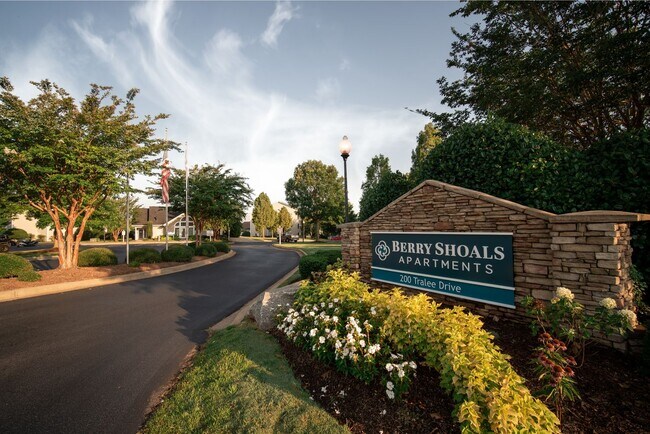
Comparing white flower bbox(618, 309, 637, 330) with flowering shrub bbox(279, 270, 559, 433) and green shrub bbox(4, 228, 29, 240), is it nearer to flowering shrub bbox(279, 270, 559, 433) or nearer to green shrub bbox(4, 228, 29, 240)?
flowering shrub bbox(279, 270, 559, 433)

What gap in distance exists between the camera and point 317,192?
139ft

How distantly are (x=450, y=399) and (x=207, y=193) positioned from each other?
21.1 metres

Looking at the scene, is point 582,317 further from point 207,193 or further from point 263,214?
point 263,214

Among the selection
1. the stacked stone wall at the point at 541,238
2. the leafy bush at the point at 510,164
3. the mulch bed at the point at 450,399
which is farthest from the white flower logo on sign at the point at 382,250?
the mulch bed at the point at 450,399

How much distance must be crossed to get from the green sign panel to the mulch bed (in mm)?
1048

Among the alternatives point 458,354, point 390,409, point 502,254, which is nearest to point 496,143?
point 502,254

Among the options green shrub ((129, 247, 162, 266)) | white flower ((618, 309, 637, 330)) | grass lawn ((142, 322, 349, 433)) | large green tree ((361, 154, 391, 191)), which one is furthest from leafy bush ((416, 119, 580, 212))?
large green tree ((361, 154, 391, 191))

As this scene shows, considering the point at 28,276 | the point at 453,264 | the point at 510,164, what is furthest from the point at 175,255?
the point at 510,164

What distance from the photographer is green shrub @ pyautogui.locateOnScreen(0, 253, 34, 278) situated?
9.61 metres

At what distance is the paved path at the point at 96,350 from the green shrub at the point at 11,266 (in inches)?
100

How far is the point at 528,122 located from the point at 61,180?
18212mm

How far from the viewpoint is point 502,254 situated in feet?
14.6

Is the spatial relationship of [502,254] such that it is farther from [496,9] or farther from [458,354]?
[496,9]

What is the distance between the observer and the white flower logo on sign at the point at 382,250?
6.34m
